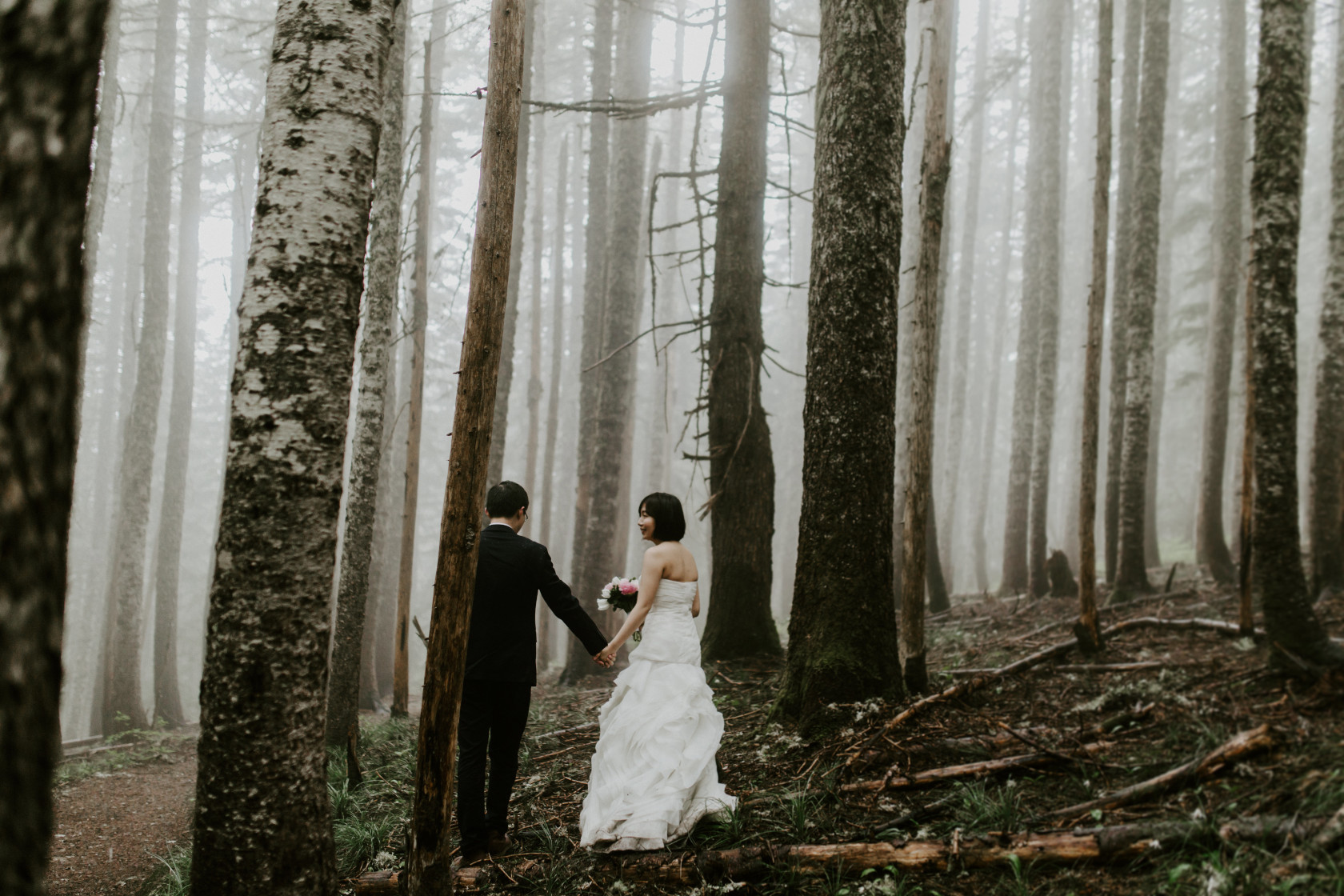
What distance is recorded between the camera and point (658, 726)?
4984 millimetres

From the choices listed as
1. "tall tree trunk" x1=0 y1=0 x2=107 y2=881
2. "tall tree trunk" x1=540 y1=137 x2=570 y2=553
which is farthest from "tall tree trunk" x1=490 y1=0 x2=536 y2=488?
"tall tree trunk" x1=0 y1=0 x2=107 y2=881

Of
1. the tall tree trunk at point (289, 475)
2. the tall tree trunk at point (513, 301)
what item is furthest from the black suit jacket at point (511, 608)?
the tall tree trunk at point (513, 301)

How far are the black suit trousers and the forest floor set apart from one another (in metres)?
0.27

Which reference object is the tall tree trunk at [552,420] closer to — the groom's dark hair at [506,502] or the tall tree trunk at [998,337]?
the groom's dark hair at [506,502]

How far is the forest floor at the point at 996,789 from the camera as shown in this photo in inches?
140

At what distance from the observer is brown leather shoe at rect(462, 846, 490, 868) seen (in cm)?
468

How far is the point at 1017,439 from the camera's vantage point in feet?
47.2

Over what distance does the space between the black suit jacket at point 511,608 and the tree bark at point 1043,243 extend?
9.59 m

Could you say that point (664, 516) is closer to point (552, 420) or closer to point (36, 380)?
point (36, 380)

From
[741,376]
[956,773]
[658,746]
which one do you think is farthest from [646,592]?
[741,376]

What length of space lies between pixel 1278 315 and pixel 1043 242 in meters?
10.7

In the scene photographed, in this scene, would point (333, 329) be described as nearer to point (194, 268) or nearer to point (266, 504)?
point (266, 504)

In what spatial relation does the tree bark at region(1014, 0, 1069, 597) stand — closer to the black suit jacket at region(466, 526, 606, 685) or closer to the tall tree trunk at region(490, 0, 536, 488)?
the tall tree trunk at region(490, 0, 536, 488)

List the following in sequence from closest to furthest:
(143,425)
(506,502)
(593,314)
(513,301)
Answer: (506,502), (513,301), (143,425), (593,314)
